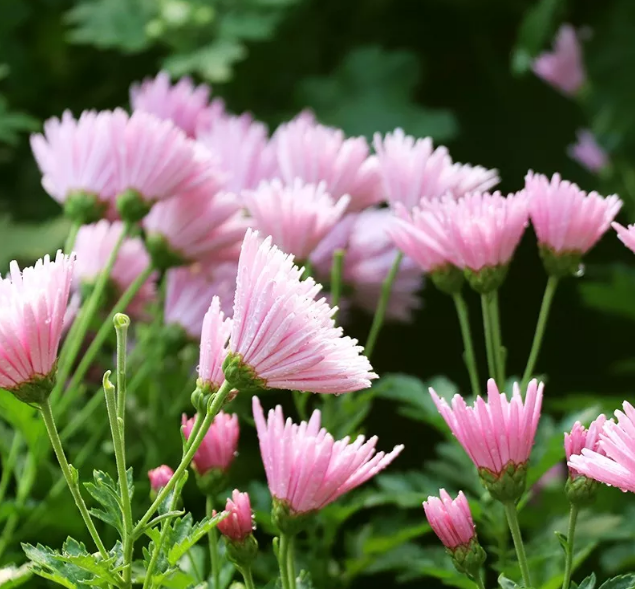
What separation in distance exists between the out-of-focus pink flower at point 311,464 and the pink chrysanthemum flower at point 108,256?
38 cm

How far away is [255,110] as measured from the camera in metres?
1.30

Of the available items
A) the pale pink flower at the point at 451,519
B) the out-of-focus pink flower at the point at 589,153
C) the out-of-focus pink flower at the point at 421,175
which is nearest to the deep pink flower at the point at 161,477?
the pale pink flower at the point at 451,519

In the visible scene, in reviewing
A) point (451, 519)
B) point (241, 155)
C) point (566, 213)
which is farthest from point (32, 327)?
point (241, 155)

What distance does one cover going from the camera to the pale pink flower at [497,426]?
45 centimetres

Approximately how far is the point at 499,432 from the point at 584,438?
0.13 ft

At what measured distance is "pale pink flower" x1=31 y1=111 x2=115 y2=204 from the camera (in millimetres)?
711


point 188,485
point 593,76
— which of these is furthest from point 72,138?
point 593,76

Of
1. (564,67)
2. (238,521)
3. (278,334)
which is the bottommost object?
(238,521)

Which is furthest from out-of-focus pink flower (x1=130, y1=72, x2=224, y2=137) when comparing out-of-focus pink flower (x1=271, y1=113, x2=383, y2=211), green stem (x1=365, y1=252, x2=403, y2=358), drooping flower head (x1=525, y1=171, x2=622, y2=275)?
drooping flower head (x1=525, y1=171, x2=622, y2=275)

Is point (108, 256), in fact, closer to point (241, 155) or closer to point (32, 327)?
point (241, 155)

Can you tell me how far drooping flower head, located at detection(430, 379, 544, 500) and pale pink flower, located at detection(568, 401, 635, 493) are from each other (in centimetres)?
4

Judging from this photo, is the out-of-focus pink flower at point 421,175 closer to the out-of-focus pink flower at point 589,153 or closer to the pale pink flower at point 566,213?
the pale pink flower at point 566,213

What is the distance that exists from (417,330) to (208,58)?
0.41m

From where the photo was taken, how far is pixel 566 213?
0.58 m
